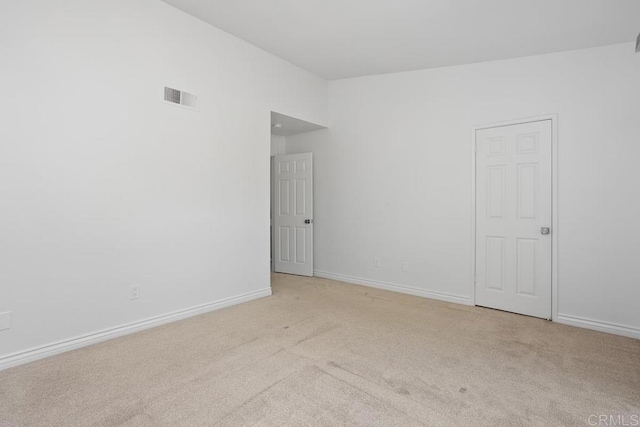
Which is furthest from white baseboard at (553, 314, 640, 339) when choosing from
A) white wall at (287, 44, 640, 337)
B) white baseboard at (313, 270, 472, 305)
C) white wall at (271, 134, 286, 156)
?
white wall at (271, 134, 286, 156)

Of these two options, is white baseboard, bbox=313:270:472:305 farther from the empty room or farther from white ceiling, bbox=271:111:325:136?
white ceiling, bbox=271:111:325:136

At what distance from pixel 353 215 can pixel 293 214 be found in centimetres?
106

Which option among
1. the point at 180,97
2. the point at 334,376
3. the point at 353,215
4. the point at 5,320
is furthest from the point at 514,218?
the point at 5,320

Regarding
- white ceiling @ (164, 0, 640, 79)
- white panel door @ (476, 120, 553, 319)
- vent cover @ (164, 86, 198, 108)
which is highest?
white ceiling @ (164, 0, 640, 79)

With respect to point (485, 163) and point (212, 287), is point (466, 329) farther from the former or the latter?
point (212, 287)

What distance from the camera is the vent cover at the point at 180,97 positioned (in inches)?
123

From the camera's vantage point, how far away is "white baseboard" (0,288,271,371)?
229 cm

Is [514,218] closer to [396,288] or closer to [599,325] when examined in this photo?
[599,325]

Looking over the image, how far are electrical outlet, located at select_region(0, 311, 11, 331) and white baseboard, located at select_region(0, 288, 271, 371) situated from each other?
20 cm

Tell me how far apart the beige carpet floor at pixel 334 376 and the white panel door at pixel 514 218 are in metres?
0.39

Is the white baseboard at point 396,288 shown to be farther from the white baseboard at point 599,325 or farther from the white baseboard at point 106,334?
the white baseboard at point 106,334

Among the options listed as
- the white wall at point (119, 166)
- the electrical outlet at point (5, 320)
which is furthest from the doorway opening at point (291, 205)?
the electrical outlet at point (5, 320)

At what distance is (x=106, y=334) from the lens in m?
2.72

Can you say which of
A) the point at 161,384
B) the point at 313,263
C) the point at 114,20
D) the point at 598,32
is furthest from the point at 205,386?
the point at 598,32
